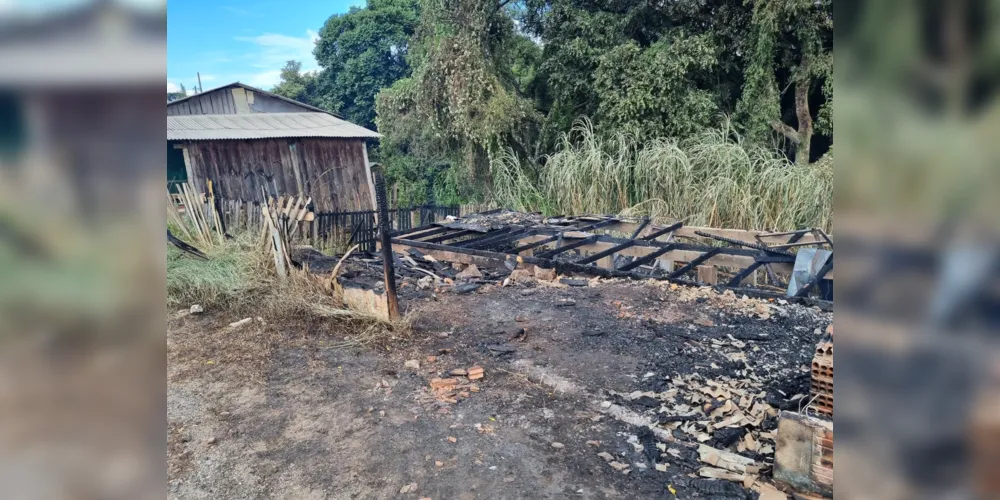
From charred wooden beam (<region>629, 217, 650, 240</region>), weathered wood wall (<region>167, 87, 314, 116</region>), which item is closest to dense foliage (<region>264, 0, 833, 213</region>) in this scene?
charred wooden beam (<region>629, 217, 650, 240</region>)

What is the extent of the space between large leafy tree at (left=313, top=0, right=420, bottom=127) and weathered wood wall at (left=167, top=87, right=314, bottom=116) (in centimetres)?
578

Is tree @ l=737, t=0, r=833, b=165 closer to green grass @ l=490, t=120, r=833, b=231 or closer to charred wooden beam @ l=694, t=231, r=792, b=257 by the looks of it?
green grass @ l=490, t=120, r=833, b=231

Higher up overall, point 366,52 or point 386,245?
point 366,52

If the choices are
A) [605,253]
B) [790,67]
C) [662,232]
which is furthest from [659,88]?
[605,253]

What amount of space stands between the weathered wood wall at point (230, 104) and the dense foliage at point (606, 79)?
14.4ft

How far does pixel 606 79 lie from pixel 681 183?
2963 mm

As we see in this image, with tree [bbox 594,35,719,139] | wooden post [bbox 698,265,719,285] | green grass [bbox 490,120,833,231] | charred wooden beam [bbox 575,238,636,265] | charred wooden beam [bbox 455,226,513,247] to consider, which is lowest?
wooden post [bbox 698,265,719,285]

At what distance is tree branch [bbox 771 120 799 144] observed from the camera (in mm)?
11336

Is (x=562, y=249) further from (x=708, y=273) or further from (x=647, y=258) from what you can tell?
(x=708, y=273)

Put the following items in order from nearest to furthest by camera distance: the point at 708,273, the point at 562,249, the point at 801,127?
the point at 708,273 → the point at 562,249 → the point at 801,127

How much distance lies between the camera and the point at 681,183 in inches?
396

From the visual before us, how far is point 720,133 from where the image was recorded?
436 inches
